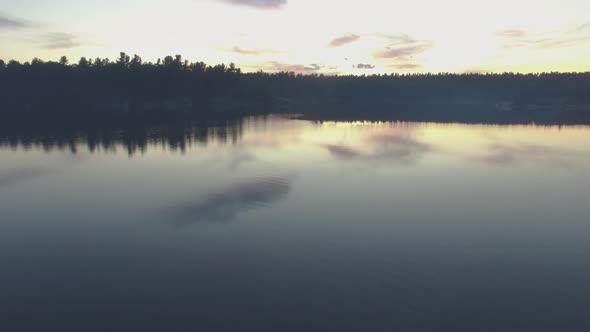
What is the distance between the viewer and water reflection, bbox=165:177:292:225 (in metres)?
30.9

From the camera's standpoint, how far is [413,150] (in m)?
67.7

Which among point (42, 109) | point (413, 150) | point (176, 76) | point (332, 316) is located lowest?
point (332, 316)

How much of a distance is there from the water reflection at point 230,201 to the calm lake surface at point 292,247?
24cm

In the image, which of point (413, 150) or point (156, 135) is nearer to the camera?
point (413, 150)

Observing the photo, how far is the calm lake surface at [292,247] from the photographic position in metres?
17.7

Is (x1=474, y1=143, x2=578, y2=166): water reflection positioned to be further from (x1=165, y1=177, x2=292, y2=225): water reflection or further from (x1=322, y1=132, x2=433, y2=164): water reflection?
(x1=165, y1=177, x2=292, y2=225): water reflection

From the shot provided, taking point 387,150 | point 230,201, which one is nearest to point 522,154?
point 387,150

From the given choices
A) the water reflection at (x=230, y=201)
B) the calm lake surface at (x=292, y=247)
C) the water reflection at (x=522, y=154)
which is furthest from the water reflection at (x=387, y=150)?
the water reflection at (x=230, y=201)

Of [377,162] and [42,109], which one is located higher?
[42,109]

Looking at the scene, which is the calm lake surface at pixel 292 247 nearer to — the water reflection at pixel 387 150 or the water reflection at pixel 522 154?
the water reflection at pixel 522 154

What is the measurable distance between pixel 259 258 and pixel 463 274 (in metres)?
11.3

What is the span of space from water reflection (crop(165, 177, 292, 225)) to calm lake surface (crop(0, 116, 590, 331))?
24 centimetres

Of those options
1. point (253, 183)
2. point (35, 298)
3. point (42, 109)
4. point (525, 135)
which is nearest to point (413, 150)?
point (253, 183)

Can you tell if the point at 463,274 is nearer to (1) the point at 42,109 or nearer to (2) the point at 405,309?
(2) the point at 405,309
